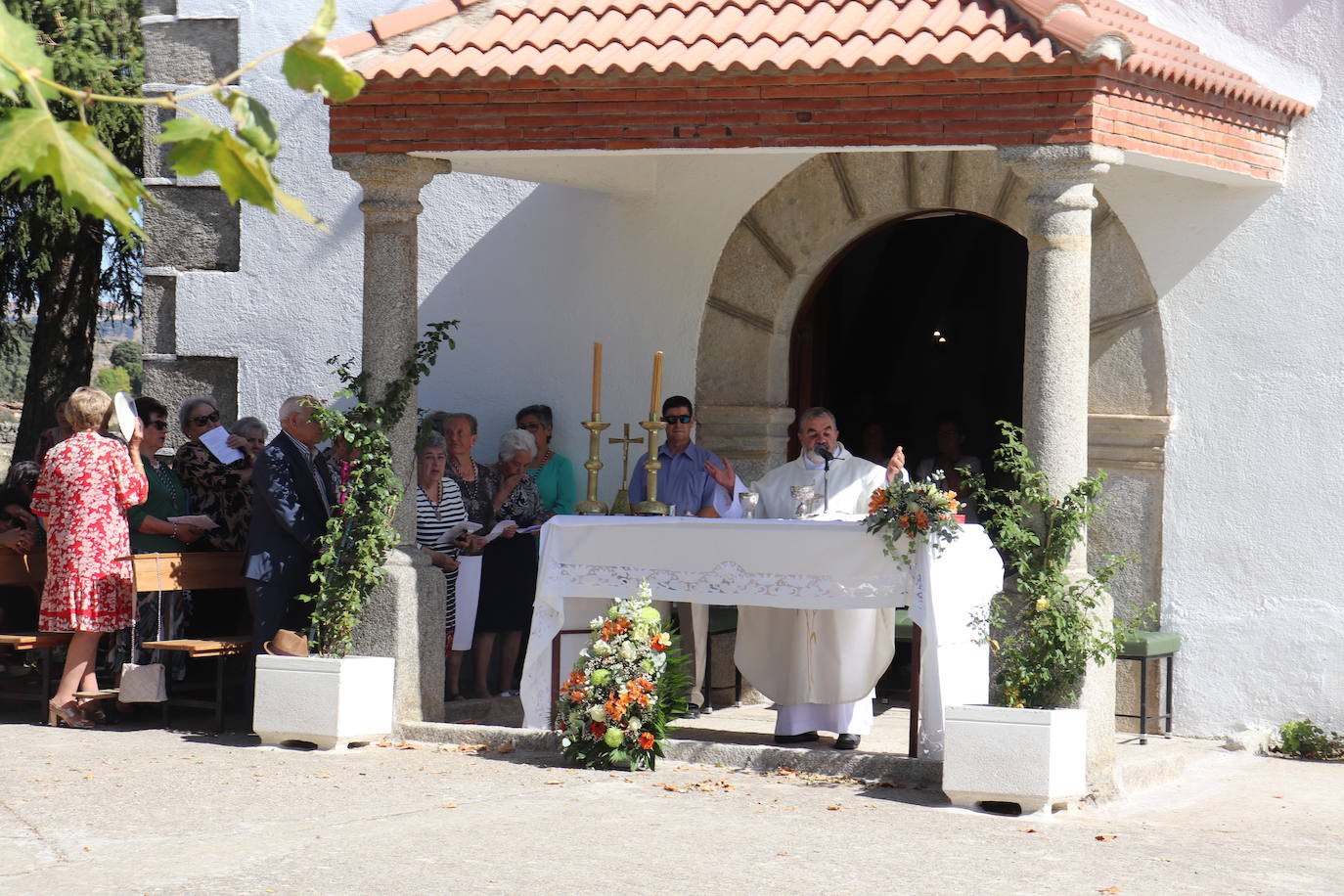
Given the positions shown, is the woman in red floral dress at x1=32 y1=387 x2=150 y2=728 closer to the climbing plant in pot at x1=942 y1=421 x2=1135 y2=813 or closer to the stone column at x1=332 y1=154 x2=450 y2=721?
the stone column at x1=332 y1=154 x2=450 y2=721

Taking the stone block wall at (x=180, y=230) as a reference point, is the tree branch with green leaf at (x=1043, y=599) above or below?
below

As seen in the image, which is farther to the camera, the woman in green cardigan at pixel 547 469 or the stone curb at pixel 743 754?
the woman in green cardigan at pixel 547 469

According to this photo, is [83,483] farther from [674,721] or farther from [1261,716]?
[1261,716]

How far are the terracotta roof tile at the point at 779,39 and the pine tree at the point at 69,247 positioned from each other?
267 inches

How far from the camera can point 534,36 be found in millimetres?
7734

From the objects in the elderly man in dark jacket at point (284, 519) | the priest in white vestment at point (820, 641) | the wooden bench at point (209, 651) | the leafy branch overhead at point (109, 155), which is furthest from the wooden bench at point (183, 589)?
the leafy branch overhead at point (109, 155)

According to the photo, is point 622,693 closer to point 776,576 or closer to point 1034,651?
point 776,576

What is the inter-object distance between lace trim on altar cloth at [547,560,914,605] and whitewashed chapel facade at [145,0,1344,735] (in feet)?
2.91

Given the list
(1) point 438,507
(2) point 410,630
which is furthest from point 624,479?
(2) point 410,630

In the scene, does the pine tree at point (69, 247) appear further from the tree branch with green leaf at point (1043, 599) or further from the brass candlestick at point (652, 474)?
the tree branch with green leaf at point (1043, 599)

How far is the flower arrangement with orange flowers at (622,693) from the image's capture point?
7219mm

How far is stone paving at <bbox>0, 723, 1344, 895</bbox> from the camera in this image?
5.40 m

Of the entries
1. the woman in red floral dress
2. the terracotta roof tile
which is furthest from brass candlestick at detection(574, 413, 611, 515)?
the woman in red floral dress

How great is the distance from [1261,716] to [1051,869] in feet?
10.1
